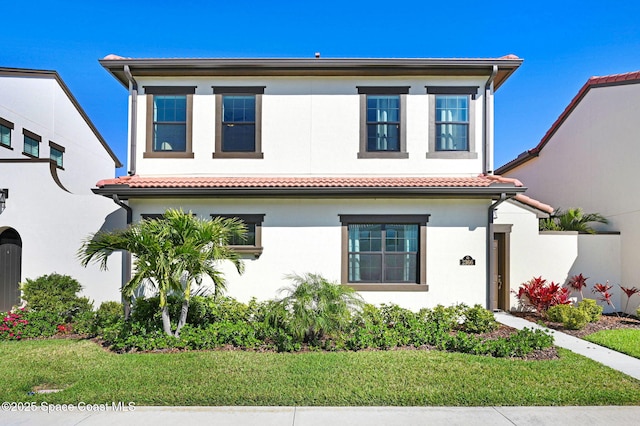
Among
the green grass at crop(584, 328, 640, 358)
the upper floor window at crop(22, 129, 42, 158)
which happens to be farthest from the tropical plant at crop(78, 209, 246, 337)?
the upper floor window at crop(22, 129, 42, 158)

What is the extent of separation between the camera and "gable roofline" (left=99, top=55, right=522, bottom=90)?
9.86 metres

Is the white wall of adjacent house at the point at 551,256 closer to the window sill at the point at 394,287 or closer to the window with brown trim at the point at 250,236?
the window sill at the point at 394,287

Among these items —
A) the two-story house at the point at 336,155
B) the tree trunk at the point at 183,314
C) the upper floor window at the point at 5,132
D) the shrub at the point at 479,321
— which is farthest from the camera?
the upper floor window at the point at 5,132

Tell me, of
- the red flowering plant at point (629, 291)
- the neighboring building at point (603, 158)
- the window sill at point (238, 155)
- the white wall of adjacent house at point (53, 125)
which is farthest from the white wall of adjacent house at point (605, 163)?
the white wall of adjacent house at point (53, 125)

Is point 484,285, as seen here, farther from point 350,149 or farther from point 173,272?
point 173,272

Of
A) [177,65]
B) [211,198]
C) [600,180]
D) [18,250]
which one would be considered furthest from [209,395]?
[600,180]

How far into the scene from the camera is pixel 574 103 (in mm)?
13242

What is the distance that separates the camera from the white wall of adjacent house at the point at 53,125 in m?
13.7

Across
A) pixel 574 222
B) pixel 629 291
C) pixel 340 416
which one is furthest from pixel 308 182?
pixel 629 291

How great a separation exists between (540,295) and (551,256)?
4.86 feet

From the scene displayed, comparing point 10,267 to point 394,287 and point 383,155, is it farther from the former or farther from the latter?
point 383,155

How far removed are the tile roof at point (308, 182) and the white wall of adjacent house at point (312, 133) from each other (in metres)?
0.39

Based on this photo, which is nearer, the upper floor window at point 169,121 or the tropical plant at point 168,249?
the tropical plant at point 168,249

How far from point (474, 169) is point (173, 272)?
764cm
